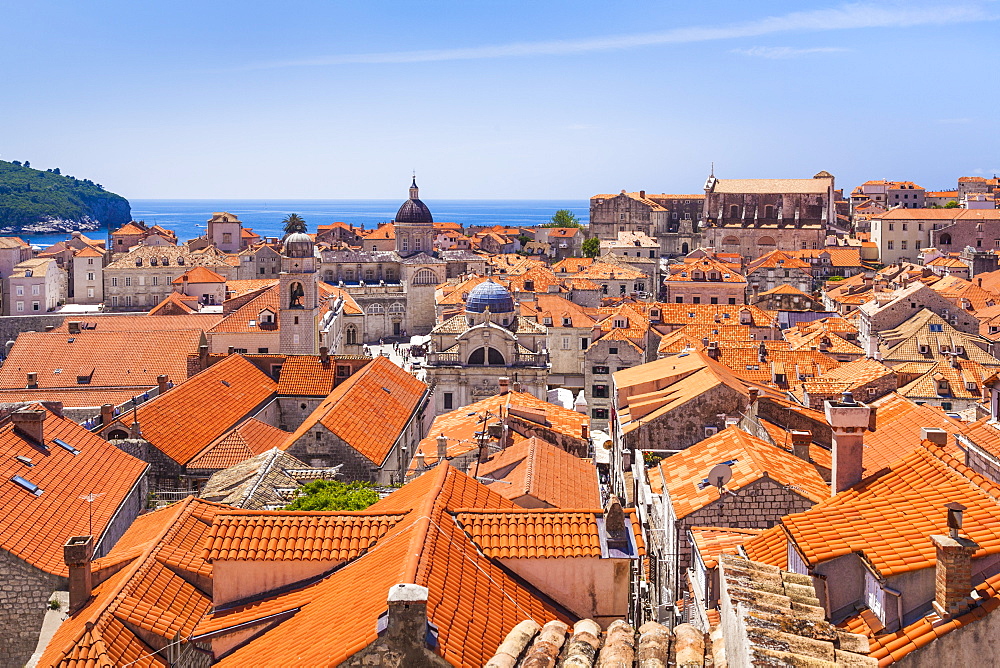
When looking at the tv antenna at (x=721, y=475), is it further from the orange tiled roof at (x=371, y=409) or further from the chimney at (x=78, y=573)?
the orange tiled roof at (x=371, y=409)

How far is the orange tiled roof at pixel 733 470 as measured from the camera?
1744cm

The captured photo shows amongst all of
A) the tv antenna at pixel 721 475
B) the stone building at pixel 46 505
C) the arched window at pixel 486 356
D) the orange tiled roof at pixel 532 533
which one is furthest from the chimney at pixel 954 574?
the arched window at pixel 486 356

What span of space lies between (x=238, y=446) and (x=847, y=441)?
17277 mm

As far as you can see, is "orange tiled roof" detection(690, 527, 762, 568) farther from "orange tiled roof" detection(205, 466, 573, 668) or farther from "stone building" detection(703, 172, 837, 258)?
"stone building" detection(703, 172, 837, 258)

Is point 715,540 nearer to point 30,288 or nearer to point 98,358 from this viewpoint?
point 98,358

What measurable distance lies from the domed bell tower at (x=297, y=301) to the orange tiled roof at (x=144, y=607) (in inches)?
1159

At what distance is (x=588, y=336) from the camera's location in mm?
53125

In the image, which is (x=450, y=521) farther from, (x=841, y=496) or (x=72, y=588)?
(x=72, y=588)

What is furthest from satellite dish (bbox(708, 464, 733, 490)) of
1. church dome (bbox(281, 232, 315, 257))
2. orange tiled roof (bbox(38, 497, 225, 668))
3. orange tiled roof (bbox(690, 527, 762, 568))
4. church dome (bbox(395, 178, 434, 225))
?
church dome (bbox(395, 178, 434, 225))

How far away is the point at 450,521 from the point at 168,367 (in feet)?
101

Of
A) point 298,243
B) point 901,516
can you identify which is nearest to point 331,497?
point 901,516

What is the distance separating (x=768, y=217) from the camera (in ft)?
327

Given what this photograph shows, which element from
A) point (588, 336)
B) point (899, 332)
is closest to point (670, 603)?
point (899, 332)

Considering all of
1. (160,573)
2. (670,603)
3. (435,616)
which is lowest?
(670,603)
